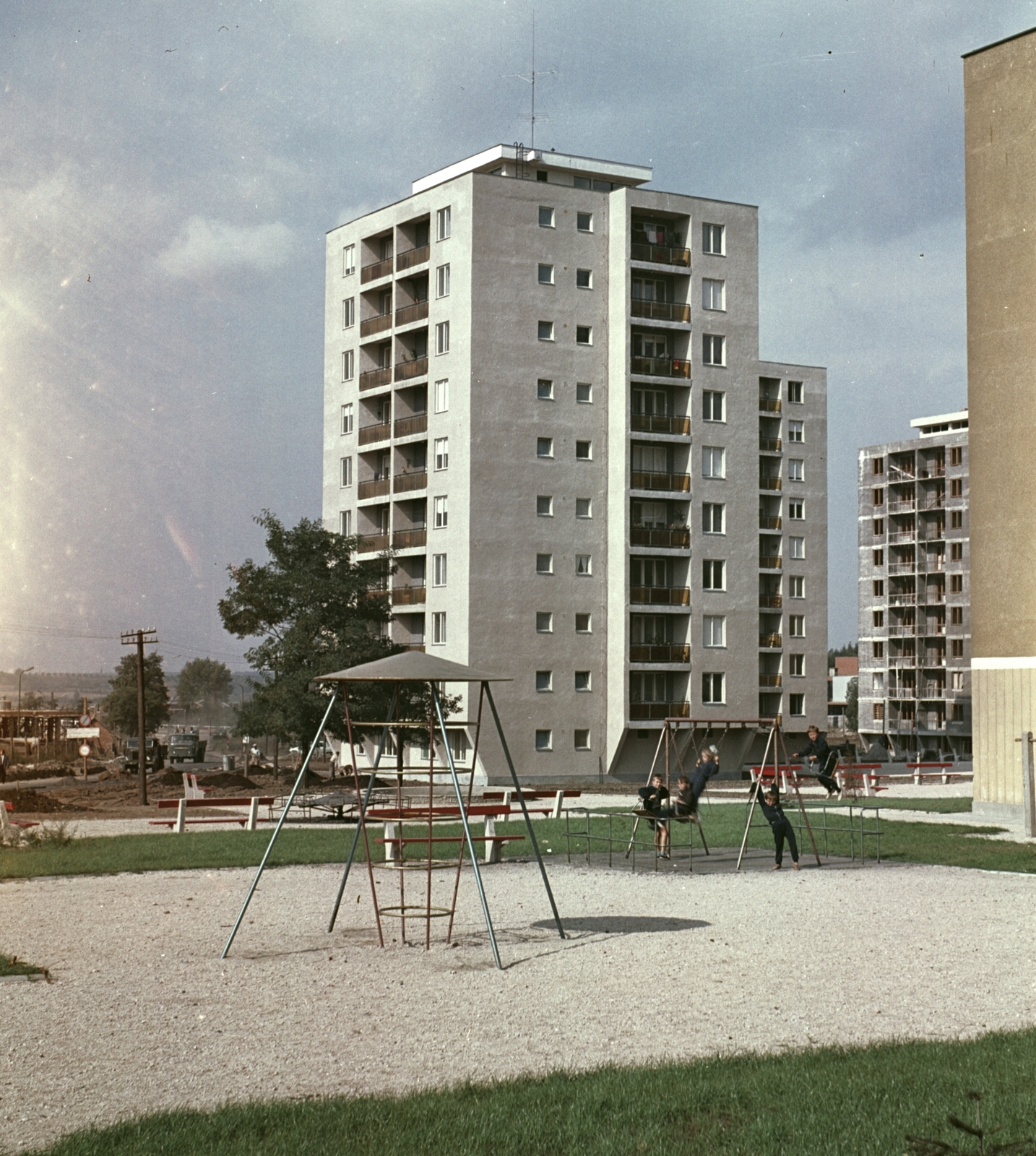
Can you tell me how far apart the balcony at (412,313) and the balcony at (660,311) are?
9.07 meters

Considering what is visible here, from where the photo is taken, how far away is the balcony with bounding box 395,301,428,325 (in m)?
62.9

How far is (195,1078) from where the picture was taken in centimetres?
794

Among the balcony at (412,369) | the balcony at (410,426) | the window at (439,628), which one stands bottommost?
the window at (439,628)

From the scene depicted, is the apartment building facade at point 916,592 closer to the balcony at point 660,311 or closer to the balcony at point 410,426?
the balcony at point 660,311

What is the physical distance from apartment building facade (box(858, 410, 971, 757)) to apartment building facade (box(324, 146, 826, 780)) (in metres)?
47.2

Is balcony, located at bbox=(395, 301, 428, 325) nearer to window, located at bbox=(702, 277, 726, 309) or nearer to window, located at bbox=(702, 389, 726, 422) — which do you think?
window, located at bbox=(702, 277, 726, 309)

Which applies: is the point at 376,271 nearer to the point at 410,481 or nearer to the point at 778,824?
the point at 410,481

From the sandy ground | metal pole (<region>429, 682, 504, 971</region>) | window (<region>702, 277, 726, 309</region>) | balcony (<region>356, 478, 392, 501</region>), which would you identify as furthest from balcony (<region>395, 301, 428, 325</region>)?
metal pole (<region>429, 682, 504, 971</region>)

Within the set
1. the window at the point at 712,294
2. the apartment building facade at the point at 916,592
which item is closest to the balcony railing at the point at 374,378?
the window at the point at 712,294

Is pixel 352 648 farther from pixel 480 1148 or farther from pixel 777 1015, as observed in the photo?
pixel 480 1148

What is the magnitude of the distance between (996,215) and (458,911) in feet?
76.6

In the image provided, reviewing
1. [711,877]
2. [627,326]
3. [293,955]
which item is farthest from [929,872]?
[627,326]

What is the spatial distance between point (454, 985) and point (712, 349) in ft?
183

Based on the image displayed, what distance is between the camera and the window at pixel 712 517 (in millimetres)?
64188
